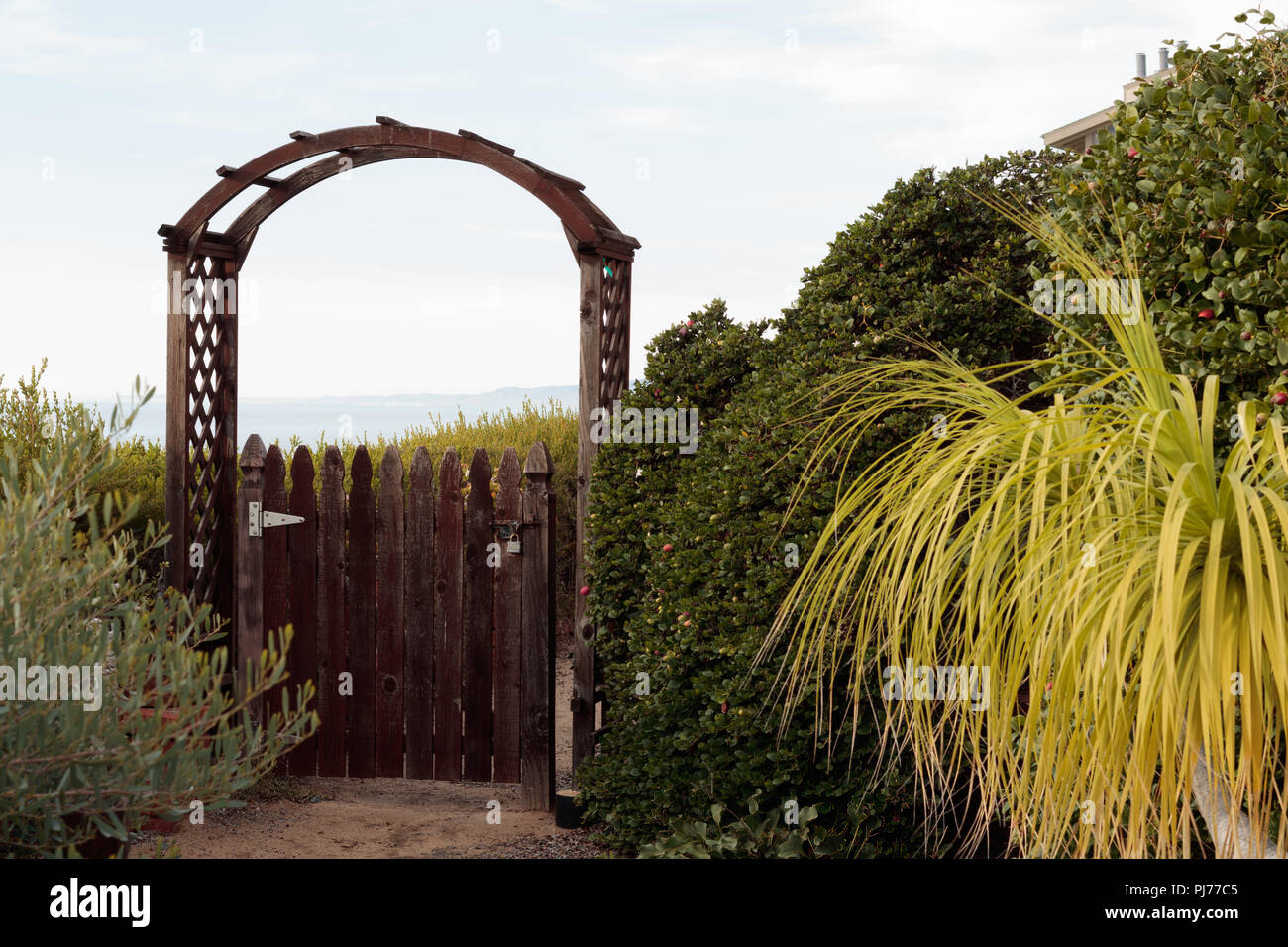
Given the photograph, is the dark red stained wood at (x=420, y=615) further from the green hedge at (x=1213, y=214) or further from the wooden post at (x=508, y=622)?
the green hedge at (x=1213, y=214)

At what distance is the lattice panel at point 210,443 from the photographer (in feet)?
18.4

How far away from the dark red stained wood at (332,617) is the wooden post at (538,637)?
1.03 meters

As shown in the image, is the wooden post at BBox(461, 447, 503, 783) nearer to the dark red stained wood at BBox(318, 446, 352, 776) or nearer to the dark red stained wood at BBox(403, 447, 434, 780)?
the dark red stained wood at BBox(403, 447, 434, 780)

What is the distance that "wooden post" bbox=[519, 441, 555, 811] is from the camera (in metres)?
5.07

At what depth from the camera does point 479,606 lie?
5.20 m

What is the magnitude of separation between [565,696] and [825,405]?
4540mm

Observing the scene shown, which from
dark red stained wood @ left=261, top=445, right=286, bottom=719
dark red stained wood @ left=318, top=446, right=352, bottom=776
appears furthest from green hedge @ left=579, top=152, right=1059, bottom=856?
dark red stained wood @ left=261, top=445, right=286, bottom=719

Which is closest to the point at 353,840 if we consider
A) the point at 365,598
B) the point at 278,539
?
the point at 365,598

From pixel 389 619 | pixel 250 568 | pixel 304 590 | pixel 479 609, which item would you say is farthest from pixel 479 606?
pixel 250 568

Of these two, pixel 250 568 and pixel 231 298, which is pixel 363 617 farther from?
pixel 231 298

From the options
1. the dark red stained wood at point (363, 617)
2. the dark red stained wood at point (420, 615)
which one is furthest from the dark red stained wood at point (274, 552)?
the dark red stained wood at point (420, 615)

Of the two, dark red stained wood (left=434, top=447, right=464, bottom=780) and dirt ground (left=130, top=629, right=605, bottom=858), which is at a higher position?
dark red stained wood (left=434, top=447, right=464, bottom=780)

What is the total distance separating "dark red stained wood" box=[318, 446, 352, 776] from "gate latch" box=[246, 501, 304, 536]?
0.22 m

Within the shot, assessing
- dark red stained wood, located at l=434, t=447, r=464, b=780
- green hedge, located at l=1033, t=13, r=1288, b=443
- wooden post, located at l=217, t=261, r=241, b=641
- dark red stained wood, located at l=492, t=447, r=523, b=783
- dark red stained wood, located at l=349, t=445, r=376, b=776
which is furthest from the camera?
wooden post, located at l=217, t=261, r=241, b=641
